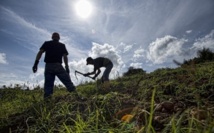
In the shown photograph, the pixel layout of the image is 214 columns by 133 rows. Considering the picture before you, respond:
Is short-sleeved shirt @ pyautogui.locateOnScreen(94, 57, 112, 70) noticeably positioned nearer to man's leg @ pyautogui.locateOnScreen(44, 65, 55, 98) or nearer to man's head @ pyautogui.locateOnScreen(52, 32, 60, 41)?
man's head @ pyautogui.locateOnScreen(52, 32, 60, 41)

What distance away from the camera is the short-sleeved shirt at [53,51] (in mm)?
6719

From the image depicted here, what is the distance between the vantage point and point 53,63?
6.69 metres

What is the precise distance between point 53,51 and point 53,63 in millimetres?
356

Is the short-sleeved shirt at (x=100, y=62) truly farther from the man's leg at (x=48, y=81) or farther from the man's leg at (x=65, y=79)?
the man's leg at (x=48, y=81)

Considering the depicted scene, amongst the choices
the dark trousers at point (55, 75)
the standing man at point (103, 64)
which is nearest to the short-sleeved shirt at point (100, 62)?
the standing man at point (103, 64)

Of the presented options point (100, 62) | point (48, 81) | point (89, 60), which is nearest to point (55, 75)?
point (48, 81)

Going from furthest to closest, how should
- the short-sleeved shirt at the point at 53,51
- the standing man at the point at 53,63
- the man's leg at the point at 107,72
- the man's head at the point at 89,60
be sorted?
1. the man's leg at the point at 107,72
2. the man's head at the point at 89,60
3. the short-sleeved shirt at the point at 53,51
4. the standing man at the point at 53,63

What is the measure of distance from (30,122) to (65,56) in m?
3.98

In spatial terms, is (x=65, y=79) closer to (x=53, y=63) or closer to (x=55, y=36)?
A: (x=53, y=63)

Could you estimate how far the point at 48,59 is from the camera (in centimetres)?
671

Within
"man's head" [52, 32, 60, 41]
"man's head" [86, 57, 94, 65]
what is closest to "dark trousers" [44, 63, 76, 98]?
"man's head" [52, 32, 60, 41]

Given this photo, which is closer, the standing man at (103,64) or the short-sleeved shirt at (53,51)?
the short-sleeved shirt at (53,51)

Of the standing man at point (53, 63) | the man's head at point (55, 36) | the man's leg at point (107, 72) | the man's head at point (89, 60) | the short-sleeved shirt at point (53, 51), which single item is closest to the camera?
the standing man at point (53, 63)

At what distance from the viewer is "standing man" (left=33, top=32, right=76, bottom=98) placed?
21.4 ft
